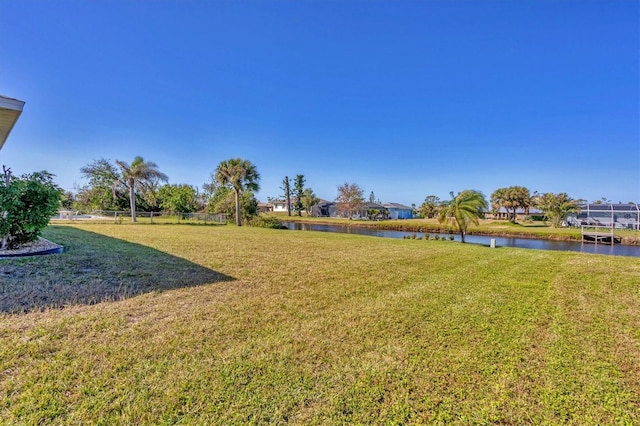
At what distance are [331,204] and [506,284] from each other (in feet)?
190

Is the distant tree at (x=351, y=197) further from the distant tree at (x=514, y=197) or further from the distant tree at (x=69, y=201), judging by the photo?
the distant tree at (x=69, y=201)

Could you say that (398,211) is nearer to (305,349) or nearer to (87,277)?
(87,277)

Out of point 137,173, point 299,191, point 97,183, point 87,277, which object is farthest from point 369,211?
point 87,277

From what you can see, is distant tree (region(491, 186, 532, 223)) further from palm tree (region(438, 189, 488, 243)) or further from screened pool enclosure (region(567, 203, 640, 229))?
palm tree (region(438, 189, 488, 243))

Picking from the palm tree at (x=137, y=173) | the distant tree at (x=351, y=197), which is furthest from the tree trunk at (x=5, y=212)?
the distant tree at (x=351, y=197)

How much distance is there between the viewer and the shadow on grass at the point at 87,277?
3637 mm

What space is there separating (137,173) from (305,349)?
26.1 m

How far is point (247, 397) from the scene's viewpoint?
195 centimetres

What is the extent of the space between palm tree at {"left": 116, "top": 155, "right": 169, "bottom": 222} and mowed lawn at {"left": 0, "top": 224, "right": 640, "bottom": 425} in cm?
2038

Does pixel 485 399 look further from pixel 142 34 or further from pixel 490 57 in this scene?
pixel 490 57

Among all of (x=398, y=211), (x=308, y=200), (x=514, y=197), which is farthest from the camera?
(x=398, y=211)

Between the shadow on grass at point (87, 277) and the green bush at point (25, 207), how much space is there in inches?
35.7

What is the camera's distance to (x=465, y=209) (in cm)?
1560

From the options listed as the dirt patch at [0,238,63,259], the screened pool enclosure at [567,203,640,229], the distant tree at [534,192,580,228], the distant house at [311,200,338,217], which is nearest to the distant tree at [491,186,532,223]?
the distant tree at [534,192,580,228]
